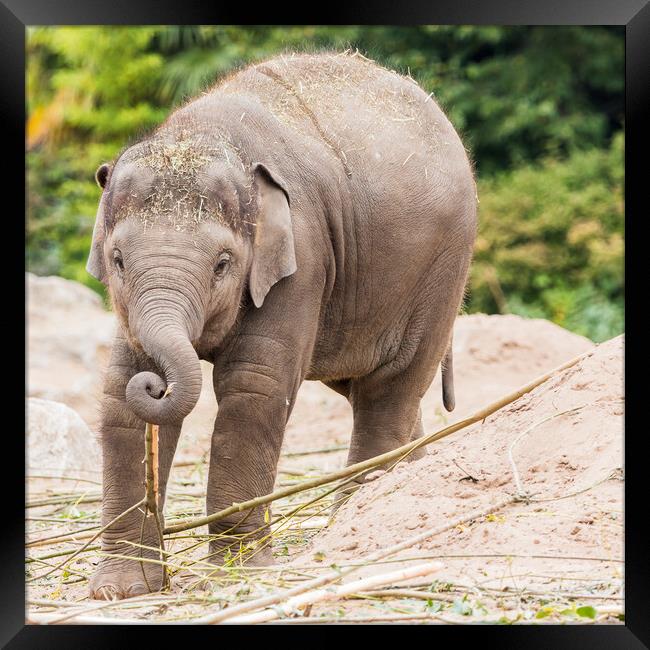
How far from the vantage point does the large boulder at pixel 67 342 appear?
11.1 metres

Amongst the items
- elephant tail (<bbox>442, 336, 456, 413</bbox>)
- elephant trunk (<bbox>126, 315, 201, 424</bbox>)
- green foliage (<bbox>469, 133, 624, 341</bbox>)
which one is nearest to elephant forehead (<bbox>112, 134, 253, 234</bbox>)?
elephant trunk (<bbox>126, 315, 201, 424</bbox>)

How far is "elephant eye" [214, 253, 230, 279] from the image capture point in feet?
18.5

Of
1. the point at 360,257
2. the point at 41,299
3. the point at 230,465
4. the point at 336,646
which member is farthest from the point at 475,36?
the point at 336,646

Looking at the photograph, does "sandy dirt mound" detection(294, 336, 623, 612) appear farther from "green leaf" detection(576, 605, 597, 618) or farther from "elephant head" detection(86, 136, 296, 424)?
"elephant head" detection(86, 136, 296, 424)

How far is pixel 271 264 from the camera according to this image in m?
5.86

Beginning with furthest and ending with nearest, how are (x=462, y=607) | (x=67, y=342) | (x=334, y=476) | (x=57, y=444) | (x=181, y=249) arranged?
1. (x=67, y=342)
2. (x=57, y=444)
3. (x=334, y=476)
4. (x=181, y=249)
5. (x=462, y=607)

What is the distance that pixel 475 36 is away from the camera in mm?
18953

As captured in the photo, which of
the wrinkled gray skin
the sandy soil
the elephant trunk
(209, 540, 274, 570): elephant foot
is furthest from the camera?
(209, 540, 274, 570): elephant foot

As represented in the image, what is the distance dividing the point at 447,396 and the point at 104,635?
14.4 feet

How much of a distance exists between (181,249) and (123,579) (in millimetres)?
1589

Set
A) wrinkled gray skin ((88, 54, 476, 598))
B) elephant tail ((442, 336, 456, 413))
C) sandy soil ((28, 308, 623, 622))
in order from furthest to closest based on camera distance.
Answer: elephant tail ((442, 336, 456, 413)), wrinkled gray skin ((88, 54, 476, 598)), sandy soil ((28, 308, 623, 622))

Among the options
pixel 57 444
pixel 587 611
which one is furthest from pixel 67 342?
pixel 587 611
